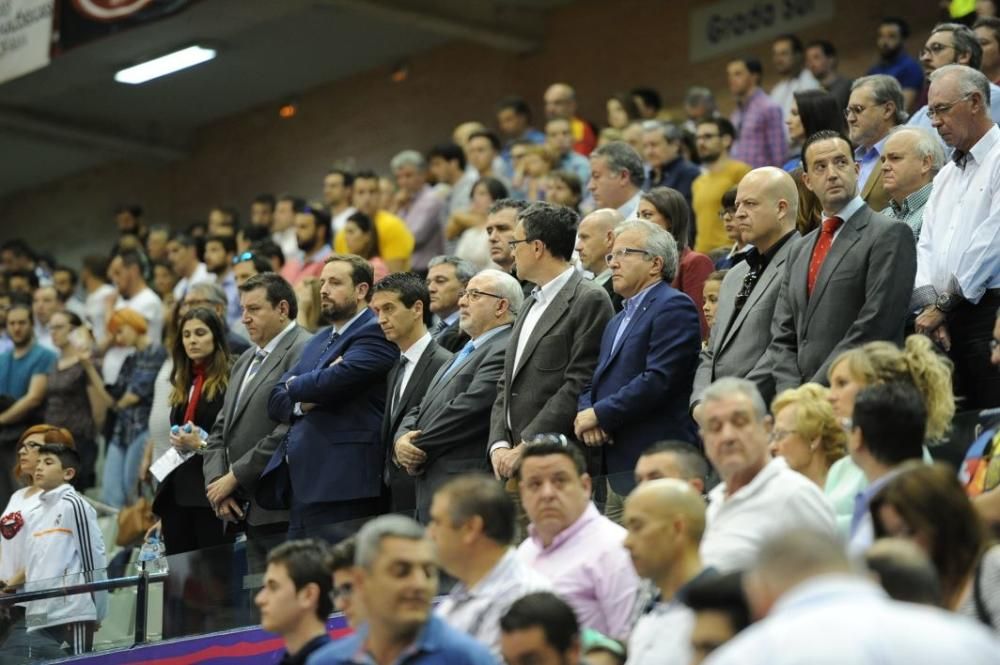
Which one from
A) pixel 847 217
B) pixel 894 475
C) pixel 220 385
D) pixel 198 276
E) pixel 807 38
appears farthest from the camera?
pixel 807 38

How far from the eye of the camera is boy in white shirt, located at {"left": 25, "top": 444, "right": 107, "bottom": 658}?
7.86 meters

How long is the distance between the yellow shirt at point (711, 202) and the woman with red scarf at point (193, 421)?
286cm

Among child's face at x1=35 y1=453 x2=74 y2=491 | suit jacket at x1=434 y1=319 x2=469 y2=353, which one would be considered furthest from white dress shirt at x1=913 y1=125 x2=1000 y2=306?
child's face at x1=35 y1=453 x2=74 y2=491

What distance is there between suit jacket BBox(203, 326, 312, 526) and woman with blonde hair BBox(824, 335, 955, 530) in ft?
11.2

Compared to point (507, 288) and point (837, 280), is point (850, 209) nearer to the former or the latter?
point (837, 280)

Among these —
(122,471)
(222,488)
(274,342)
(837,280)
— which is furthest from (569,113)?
(837,280)

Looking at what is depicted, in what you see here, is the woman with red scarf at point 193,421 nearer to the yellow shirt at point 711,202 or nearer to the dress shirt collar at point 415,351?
the dress shirt collar at point 415,351

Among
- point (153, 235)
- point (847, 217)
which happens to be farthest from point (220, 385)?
point (153, 235)

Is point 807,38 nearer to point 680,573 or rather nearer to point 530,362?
point 530,362

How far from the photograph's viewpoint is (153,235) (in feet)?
48.1

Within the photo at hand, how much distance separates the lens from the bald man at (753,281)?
6895 millimetres

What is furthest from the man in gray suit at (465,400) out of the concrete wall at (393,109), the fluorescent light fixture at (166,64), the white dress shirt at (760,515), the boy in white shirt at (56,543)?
the fluorescent light fixture at (166,64)

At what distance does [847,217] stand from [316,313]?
12.0ft

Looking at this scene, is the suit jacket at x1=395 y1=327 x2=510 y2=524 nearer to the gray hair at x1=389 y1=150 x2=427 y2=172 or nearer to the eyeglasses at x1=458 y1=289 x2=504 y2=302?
the eyeglasses at x1=458 y1=289 x2=504 y2=302
